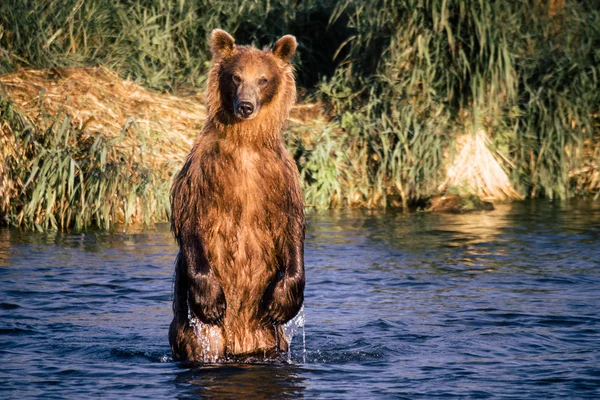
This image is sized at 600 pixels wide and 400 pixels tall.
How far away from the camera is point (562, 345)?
6.59 meters

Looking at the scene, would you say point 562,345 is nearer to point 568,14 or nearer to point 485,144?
point 485,144

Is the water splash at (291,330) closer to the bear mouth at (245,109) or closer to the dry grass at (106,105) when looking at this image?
the bear mouth at (245,109)

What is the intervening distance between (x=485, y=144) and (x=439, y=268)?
4.20 metres

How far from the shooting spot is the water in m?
5.72

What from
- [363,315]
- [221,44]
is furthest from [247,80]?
[363,315]

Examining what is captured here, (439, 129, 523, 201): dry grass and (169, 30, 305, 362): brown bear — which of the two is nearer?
(169, 30, 305, 362): brown bear

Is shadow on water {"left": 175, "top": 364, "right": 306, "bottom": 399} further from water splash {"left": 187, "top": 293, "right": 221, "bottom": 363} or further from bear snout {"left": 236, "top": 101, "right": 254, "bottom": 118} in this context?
bear snout {"left": 236, "top": 101, "right": 254, "bottom": 118}

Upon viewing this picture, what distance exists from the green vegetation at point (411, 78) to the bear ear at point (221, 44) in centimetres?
534

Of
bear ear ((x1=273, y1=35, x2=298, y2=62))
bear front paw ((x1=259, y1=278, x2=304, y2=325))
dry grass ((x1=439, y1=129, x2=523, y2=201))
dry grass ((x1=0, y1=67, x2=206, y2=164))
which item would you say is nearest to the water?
bear front paw ((x1=259, y1=278, x2=304, y2=325))

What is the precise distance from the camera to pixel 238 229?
6.02m

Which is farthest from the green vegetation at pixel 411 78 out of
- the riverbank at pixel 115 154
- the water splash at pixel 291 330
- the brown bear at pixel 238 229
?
the brown bear at pixel 238 229

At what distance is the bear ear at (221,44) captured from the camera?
20.7 feet

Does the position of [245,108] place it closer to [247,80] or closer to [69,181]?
[247,80]

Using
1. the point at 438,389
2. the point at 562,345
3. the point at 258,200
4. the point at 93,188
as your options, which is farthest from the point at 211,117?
the point at 93,188
